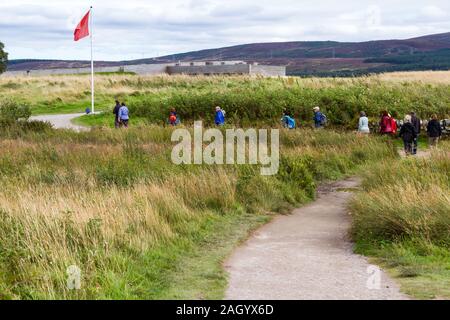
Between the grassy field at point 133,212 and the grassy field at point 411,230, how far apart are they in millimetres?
1927

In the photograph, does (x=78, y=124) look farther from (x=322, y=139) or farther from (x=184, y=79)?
(x=184, y=79)

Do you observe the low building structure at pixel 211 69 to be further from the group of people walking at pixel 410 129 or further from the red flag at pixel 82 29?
the group of people walking at pixel 410 129

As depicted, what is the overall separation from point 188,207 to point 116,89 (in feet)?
123

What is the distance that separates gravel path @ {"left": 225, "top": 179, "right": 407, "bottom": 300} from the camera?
7.55 metres

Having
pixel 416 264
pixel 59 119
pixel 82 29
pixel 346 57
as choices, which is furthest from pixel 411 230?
pixel 346 57

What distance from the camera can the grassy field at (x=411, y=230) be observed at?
26.9 feet

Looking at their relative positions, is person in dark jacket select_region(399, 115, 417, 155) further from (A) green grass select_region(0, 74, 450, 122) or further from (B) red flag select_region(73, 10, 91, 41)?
(B) red flag select_region(73, 10, 91, 41)

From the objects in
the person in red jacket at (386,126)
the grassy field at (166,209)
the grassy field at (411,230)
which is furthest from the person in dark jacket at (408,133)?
the grassy field at (411,230)

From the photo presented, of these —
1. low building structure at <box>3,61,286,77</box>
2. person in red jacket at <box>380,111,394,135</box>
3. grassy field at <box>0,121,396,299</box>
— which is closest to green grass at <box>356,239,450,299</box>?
grassy field at <box>0,121,396,299</box>

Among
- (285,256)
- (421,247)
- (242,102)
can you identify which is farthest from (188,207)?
(242,102)

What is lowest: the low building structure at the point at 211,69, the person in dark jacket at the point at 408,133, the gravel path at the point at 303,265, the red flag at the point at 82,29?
the gravel path at the point at 303,265

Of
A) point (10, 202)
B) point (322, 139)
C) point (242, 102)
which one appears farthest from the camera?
point (242, 102)

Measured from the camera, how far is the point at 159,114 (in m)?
32.9
